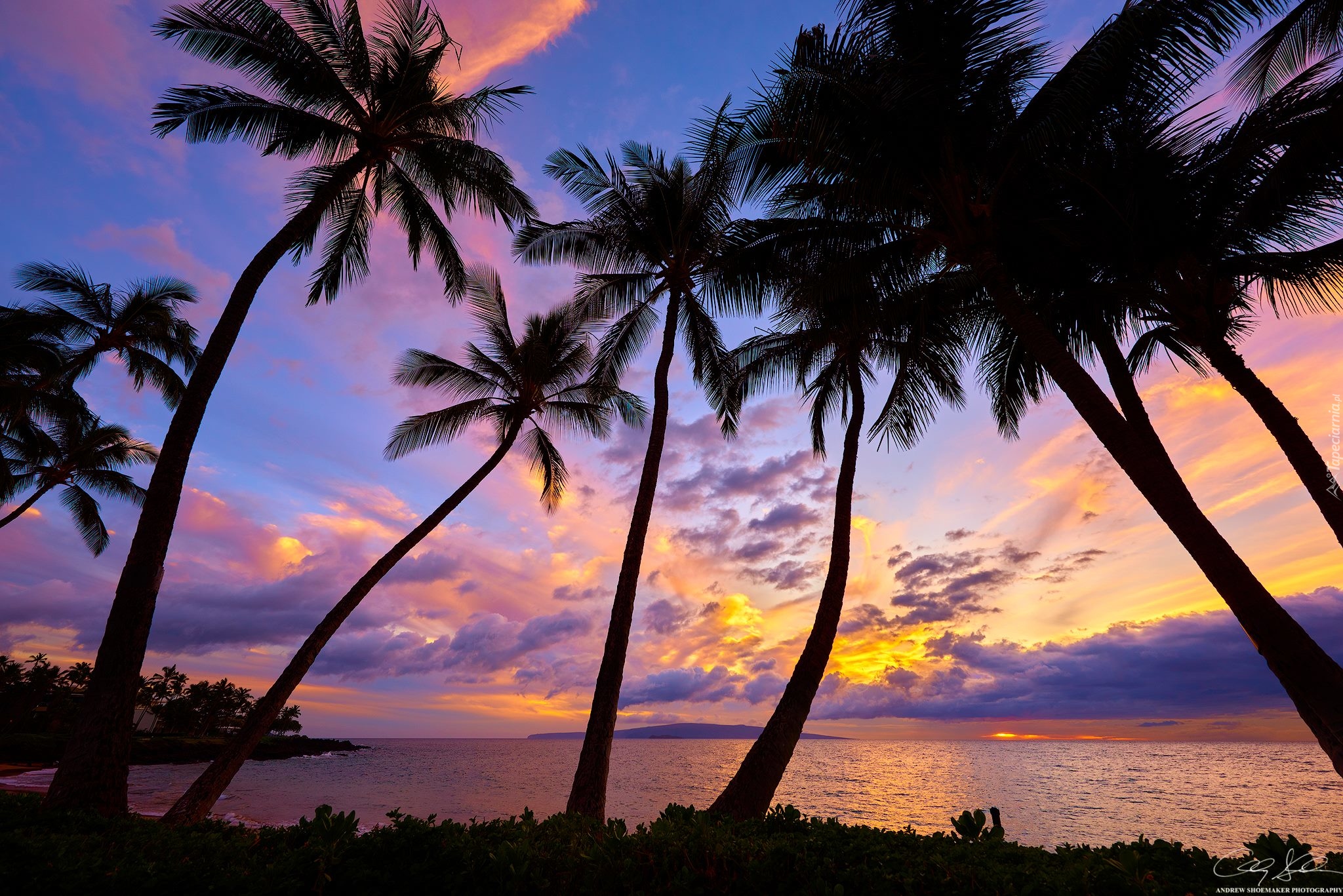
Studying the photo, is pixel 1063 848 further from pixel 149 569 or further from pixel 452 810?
pixel 452 810

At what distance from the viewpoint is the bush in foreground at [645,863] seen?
3092mm

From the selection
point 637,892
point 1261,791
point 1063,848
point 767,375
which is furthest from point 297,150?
point 1261,791

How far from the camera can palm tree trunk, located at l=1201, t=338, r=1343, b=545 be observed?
902 cm

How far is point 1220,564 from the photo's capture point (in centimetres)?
603

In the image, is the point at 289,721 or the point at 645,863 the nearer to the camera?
the point at 645,863

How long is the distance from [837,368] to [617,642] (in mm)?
8186

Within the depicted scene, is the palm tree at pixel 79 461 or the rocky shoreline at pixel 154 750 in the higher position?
the palm tree at pixel 79 461

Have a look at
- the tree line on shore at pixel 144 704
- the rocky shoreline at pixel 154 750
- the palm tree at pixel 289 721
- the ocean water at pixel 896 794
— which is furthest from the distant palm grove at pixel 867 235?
the palm tree at pixel 289 721

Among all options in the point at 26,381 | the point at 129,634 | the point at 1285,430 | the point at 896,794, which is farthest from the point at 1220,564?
the point at 896,794

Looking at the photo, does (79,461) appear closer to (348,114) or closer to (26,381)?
(26,381)

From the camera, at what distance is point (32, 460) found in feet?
82.9

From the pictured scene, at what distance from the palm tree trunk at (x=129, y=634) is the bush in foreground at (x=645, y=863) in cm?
327

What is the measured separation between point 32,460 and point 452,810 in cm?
2248
